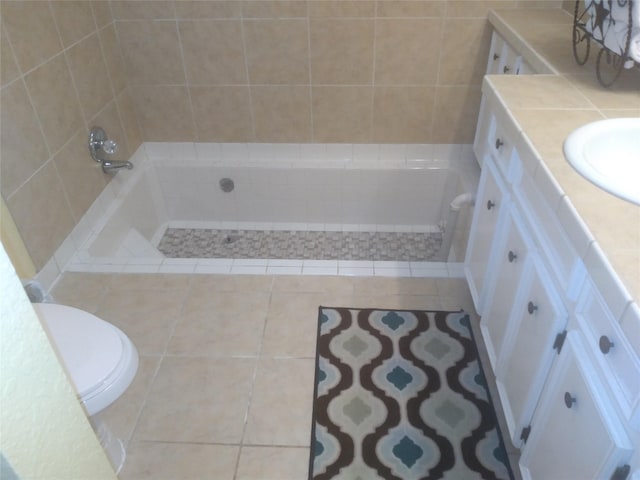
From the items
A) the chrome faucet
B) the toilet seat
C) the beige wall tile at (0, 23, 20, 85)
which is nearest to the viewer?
the toilet seat

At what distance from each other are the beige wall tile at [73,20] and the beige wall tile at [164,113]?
1.37ft

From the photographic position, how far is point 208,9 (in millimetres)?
2361

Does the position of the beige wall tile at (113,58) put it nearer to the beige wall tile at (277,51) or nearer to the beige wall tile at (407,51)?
the beige wall tile at (277,51)

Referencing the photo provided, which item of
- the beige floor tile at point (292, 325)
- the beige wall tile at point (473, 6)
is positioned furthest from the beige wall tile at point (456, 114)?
the beige floor tile at point (292, 325)

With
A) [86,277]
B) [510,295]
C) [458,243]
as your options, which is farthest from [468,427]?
[86,277]

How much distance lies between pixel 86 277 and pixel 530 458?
1.72m

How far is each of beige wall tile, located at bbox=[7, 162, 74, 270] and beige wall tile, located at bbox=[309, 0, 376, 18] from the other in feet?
4.35

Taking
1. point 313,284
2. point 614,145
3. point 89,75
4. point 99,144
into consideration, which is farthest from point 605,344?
point 89,75

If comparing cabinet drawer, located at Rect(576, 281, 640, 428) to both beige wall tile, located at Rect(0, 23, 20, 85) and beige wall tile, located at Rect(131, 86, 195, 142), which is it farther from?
beige wall tile, located at Rect(131, 86, 195, 142)

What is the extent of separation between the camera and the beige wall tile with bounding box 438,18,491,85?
2.34 m

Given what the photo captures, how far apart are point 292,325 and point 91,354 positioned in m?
0.75

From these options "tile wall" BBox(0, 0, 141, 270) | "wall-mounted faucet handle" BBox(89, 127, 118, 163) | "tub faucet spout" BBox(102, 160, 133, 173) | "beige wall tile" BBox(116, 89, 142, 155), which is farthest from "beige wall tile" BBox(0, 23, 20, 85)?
"beige wall tile" BBox(116, 89, 142, 155)

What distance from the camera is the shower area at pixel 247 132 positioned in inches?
81.6

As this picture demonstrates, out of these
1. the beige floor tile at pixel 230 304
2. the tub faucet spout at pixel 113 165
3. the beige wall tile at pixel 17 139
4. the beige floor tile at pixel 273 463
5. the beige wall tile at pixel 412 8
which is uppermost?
the beige wall tile at pixel 412 8
